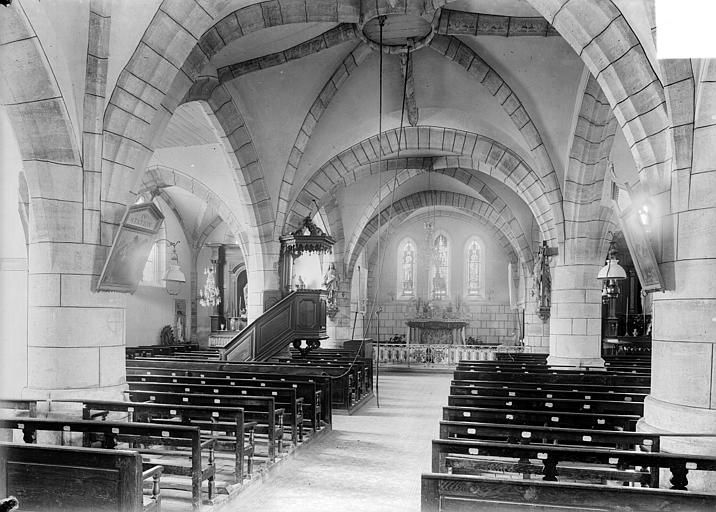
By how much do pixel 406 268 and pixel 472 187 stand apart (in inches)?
318

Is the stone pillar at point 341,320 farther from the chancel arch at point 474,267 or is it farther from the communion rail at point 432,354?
the chancel arch at point 474,267

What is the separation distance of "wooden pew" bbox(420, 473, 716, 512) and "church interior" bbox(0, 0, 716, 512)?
0.01m

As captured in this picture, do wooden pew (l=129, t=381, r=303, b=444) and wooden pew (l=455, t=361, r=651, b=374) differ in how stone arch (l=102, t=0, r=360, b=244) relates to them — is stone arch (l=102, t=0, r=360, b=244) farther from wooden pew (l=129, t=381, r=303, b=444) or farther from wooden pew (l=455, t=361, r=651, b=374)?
wooden pew (l=455, t=361, r=651, b=374)

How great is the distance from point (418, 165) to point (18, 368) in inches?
496

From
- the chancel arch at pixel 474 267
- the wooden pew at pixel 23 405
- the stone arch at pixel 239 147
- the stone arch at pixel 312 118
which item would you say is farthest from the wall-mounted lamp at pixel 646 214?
the chancel arch at pixel 474 267

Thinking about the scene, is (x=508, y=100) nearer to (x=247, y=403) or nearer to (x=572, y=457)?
(x=247, y=403)

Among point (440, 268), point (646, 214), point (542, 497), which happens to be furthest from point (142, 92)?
point (440, 268)

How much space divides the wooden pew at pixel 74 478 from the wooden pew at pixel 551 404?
3812 mm

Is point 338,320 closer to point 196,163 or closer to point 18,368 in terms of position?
point 196,163

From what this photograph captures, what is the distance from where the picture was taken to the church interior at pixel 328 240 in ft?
13.9

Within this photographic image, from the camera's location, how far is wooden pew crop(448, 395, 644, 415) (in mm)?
6160

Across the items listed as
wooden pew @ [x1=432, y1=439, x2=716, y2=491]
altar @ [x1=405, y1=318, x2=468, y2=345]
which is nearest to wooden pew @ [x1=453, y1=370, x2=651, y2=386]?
wooden pew @ [x1=432, y1=439, x2=716, y2=491]

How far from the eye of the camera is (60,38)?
210 inches

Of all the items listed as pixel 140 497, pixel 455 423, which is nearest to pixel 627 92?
pixel 455 423
